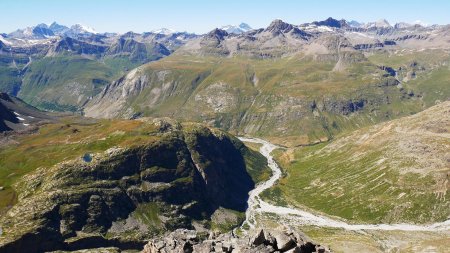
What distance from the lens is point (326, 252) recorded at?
85062 mm

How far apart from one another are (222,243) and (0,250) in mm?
146823

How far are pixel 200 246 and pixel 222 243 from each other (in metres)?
6.54

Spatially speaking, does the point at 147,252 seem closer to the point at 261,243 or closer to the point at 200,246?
the point at 200,246

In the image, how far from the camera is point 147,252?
12244 centimetres

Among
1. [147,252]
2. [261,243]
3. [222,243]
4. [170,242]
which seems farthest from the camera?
[147,252]

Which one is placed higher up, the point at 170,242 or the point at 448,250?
the point at 170,242

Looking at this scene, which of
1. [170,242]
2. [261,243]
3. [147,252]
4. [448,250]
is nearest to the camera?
[261,243]

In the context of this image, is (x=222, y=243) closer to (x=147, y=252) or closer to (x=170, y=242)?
(x=170, y=242)

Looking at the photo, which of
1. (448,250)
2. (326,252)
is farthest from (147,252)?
(448,250)

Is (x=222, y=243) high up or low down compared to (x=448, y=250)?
up

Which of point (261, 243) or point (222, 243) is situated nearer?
point (261, 243)

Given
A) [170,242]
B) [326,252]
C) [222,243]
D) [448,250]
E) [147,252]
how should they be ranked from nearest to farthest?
[326,252] < [222,243] < [170,242] < [147,252] < [448,250]

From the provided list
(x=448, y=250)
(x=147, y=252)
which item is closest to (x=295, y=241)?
(x=147, y=252)

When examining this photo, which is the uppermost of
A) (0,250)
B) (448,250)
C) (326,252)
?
(326,252)
